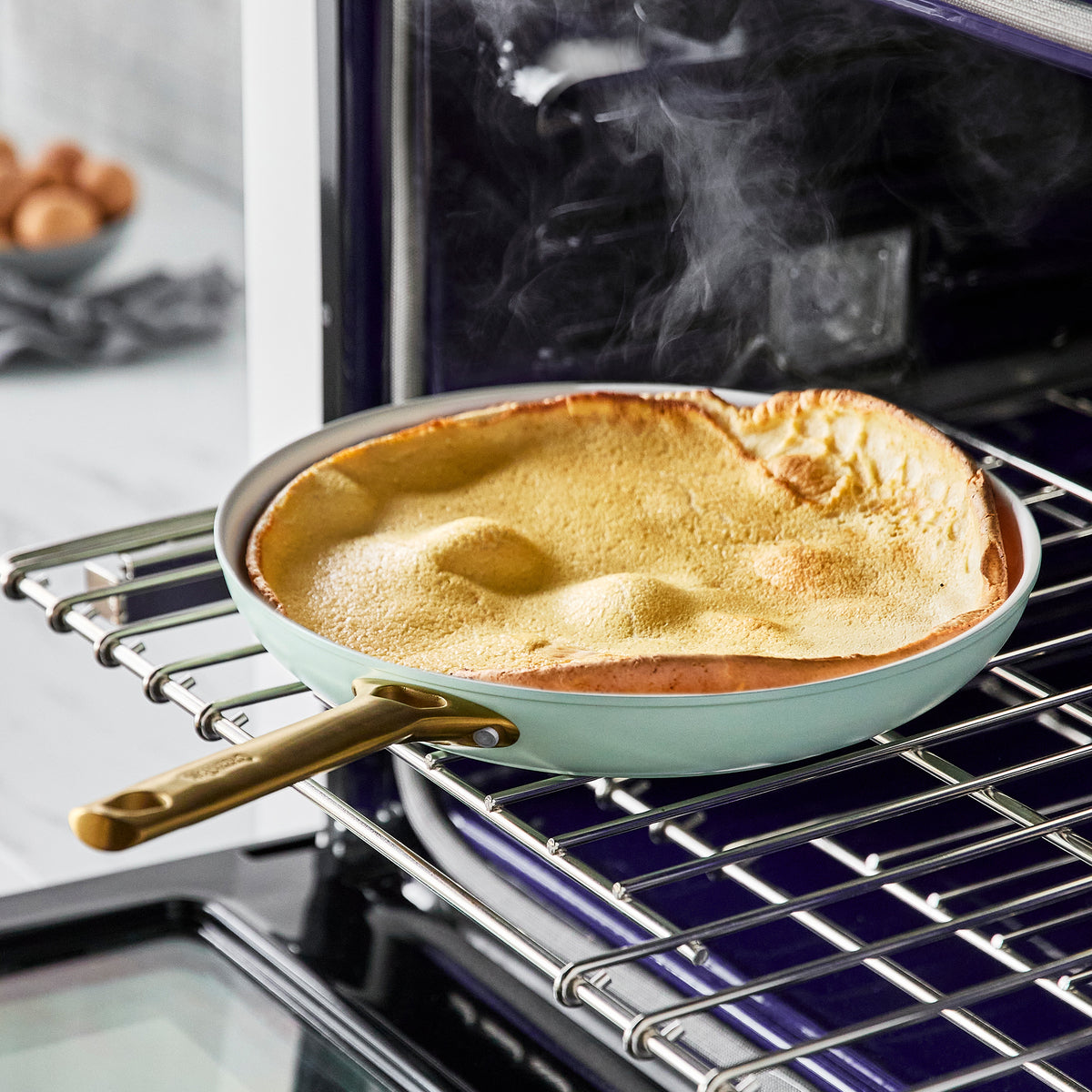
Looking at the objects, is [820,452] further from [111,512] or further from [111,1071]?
[111,512]

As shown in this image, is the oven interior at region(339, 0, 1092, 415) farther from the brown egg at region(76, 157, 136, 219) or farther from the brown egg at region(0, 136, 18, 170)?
the brown egg at region(0, 136, 18, 170)

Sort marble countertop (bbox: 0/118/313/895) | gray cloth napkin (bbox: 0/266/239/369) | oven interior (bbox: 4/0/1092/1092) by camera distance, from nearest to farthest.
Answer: oven interior (bbox: 4/0/1092/1092), marble countertop (bbox: 0/118/313/895), gray cloth napkin (bbox: 0/266/239/369)

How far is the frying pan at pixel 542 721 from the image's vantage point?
0.44 meters

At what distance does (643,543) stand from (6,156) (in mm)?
2367

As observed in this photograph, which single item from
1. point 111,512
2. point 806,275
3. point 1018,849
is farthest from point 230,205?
point 1018,849

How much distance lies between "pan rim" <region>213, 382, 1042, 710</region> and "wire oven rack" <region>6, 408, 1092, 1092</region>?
0.04 metres

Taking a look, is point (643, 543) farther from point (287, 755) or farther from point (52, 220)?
point (52, 220)

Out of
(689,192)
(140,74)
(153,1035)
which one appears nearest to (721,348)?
(689,192)

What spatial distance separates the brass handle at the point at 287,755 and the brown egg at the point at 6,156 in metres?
2.45

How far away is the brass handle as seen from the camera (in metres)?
0.42

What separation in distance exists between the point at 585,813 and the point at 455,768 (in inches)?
3.4

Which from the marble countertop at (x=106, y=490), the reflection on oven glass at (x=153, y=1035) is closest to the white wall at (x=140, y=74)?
the marble countertop at (x=106, y=490)

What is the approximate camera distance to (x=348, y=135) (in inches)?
30.2

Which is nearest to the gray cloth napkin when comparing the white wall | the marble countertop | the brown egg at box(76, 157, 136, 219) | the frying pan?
the marble countertop
